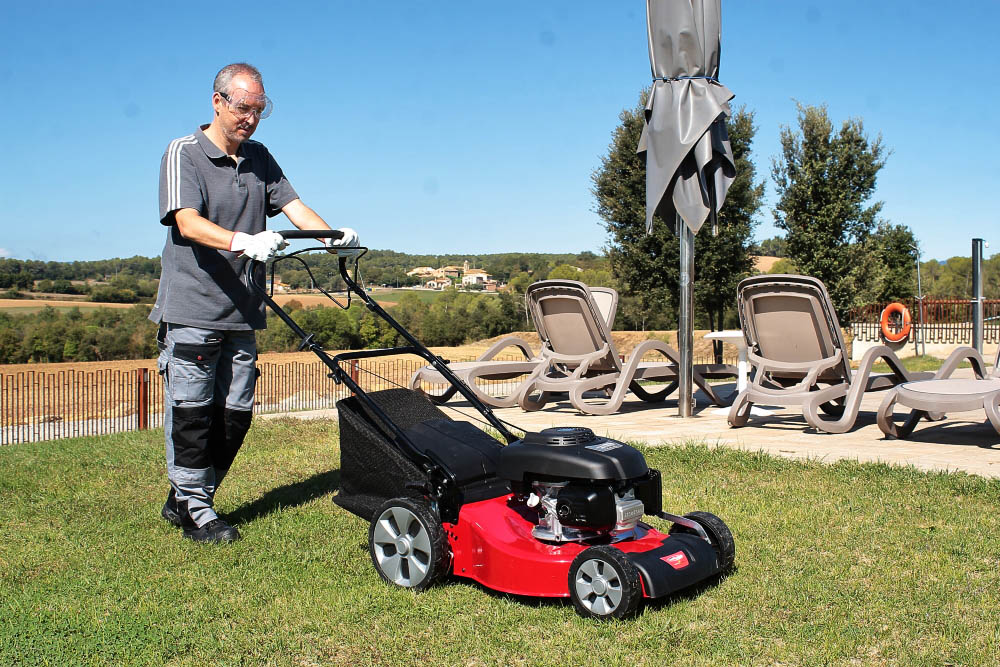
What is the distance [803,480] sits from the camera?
4.78 metres

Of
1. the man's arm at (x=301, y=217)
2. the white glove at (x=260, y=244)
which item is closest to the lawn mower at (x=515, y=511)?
the white glove at (x=260, y=244)

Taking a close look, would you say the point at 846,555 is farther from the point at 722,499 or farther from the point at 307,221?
the point at 307,221

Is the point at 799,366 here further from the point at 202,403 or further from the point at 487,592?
the point at 202,403

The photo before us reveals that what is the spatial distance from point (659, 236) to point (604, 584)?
60.7ft

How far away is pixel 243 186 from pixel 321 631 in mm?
2163

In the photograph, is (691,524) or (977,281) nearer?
→ (691,524)

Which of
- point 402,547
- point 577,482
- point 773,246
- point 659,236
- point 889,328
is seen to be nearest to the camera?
point 577,482

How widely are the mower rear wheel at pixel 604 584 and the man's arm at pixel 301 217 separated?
7.36 feet

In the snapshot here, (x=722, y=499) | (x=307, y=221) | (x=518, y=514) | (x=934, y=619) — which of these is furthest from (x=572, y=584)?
(x=307, y=221)

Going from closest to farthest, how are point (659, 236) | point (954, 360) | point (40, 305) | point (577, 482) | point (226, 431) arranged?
point (577, 482), point (226, 431), point (954, 360), point (659, 236), point (40, 305)

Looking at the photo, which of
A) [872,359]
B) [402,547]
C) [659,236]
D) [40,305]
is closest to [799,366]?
[872,359]

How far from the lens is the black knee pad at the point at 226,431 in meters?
4.10

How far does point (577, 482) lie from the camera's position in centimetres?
290

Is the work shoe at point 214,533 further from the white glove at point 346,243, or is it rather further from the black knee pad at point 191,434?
the white glove at point 346,243
